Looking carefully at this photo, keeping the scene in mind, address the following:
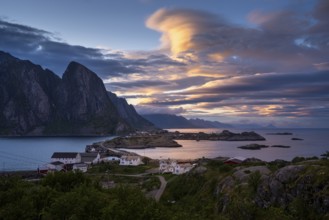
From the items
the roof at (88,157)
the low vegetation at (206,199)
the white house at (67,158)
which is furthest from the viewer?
the roof at (88,157)

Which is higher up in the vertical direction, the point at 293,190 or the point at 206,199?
the point at 293,190

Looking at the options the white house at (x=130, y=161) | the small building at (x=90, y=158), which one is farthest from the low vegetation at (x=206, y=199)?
the small building at (x=90, y=158)

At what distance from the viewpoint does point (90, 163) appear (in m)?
125

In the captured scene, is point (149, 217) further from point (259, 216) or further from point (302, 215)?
point (302, 215)

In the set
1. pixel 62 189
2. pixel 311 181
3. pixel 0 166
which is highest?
pixel 311 181

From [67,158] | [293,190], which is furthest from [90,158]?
[293,190]

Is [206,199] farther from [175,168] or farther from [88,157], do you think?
[88,157]

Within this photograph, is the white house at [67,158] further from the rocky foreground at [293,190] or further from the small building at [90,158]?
the rocky foreground at [293,190]

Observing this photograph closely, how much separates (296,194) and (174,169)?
63.1m

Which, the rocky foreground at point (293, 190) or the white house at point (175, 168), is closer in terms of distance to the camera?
the rocky foreground at point (293, 190)

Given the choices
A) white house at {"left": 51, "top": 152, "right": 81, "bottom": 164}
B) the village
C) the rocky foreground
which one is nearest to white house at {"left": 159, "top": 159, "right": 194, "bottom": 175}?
the village

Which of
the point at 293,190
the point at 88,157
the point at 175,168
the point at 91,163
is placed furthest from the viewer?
the point at 88,157

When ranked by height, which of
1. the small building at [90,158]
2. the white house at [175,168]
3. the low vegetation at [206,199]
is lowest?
the small building at [90,158]

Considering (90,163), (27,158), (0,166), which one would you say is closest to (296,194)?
(90,163)
